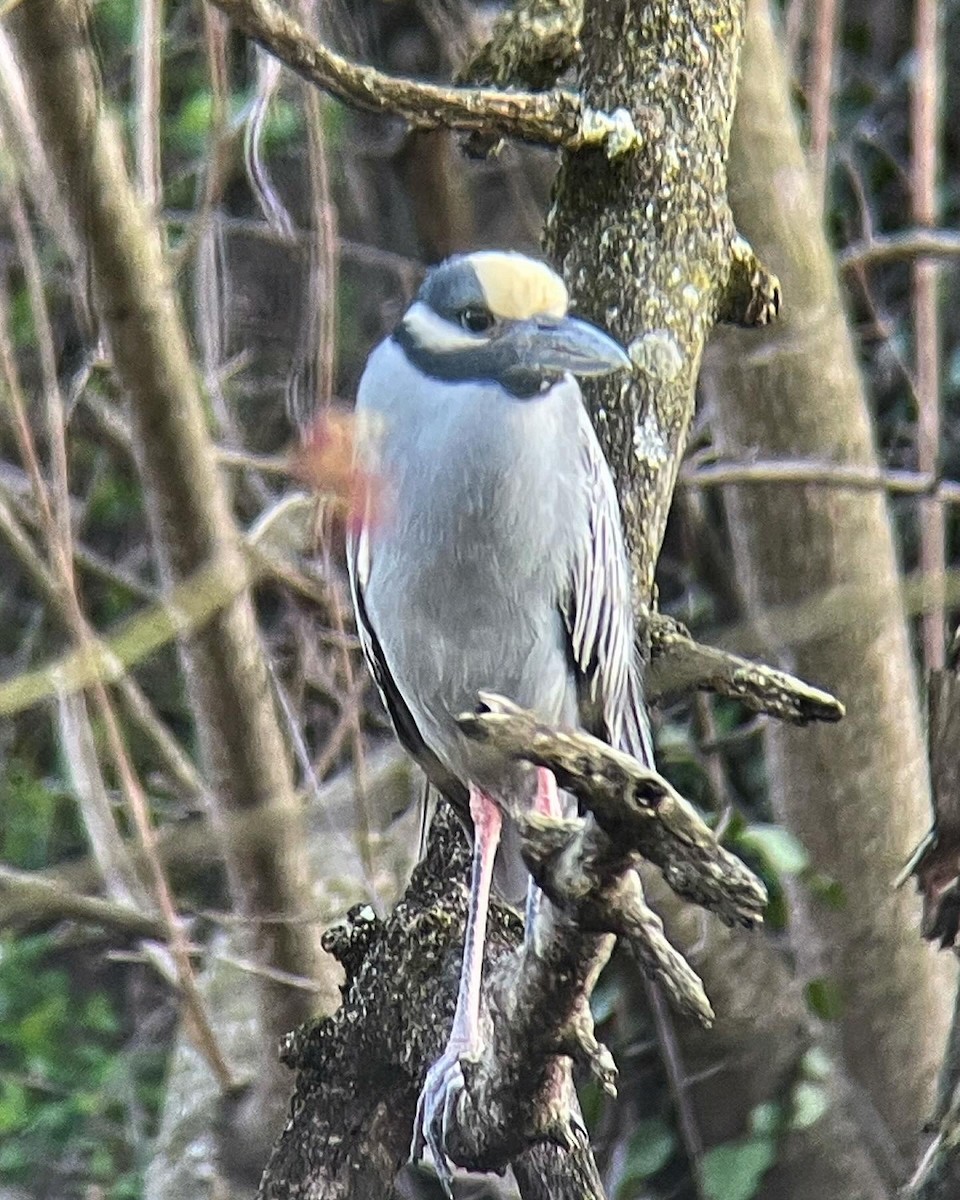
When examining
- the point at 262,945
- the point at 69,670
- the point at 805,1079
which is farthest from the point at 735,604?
the point at 69,670

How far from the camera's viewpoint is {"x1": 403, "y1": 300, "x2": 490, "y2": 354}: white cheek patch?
1.49 m

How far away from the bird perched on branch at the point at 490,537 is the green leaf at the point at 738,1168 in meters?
1.37

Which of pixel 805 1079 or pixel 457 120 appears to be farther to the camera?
pixel 805 1079

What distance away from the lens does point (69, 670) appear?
196 centimetres

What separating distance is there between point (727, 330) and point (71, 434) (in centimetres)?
149

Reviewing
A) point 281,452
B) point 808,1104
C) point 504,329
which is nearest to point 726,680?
point 504,329

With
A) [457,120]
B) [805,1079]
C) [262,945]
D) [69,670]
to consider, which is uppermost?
[457,120]

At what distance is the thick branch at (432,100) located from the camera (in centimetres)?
139

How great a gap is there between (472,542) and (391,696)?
25 centimetres

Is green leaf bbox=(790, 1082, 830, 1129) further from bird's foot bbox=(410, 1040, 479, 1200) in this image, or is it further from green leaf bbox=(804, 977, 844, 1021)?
bird's foot bbox=(410, 1040, 479, 1200)

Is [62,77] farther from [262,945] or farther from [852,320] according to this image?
[852,320]

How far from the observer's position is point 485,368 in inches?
58.8

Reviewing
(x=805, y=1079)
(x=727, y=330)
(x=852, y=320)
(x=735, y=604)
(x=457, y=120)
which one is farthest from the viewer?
(x=852, y=320)

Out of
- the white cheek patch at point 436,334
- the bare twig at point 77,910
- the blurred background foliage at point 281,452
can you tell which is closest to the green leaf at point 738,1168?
the blurred background foliage at point 281,452
